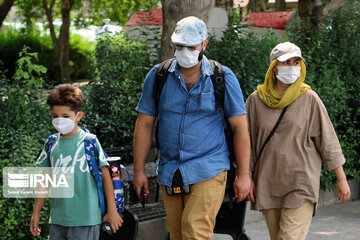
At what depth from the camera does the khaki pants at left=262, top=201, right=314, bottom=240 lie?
4.29m

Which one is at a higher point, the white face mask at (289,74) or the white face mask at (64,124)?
the white face mask at (289,74)

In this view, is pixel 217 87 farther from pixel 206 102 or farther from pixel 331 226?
pixel 331 226

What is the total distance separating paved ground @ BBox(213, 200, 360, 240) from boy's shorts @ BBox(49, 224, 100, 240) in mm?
2675

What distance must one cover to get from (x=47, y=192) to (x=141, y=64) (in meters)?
3.58

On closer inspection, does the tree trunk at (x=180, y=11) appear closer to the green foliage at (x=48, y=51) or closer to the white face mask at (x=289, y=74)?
the white face mask at (x=289, y=74)

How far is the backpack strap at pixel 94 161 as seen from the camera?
3791mm

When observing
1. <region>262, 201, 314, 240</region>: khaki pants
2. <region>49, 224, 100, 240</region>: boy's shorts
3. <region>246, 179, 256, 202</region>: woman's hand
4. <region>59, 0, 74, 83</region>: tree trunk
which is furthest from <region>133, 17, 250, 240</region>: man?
<region>59, 0, 74, 83</region>: tree trunk

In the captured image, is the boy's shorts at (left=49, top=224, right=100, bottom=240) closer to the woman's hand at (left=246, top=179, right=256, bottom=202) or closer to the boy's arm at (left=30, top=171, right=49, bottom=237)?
the boy's arm at (left=30, top=171, right=49, bottom=237)

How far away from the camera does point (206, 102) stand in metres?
4.05

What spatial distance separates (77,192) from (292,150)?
1.54m

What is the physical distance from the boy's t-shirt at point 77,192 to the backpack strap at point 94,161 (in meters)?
0.02

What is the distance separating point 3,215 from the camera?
204 inches

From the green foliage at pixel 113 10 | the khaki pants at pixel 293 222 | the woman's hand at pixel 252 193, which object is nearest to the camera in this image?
the khaki pants at pixel 293 222

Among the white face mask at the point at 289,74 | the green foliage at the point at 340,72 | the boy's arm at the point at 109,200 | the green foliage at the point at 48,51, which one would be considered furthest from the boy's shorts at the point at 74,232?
the green foliage at the point at 48,51
